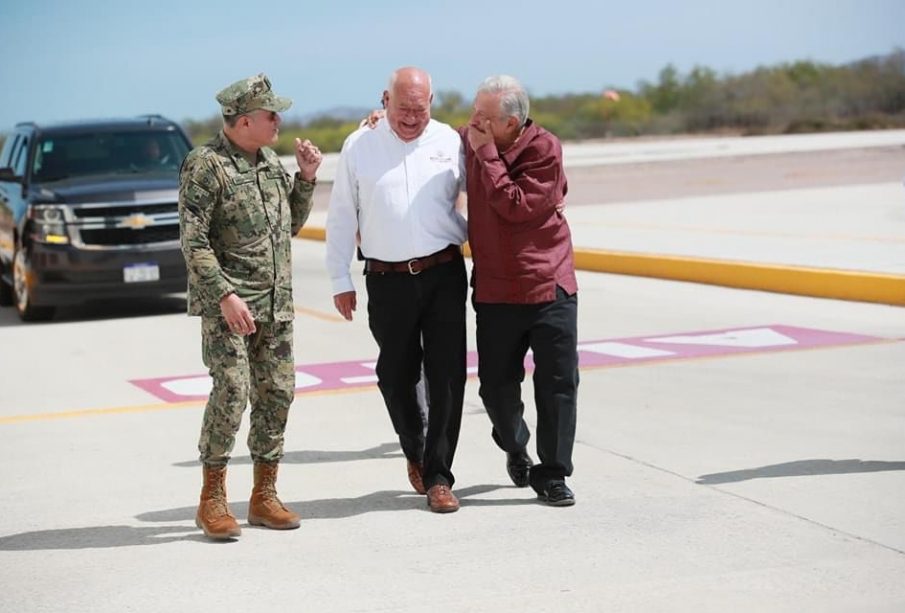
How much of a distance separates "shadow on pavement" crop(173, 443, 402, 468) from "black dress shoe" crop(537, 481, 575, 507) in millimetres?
1474

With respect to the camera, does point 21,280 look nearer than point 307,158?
No

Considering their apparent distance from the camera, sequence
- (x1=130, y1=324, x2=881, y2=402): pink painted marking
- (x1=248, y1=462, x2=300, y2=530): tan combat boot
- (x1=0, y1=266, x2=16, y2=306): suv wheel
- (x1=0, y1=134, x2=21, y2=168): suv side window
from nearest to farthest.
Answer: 1. (x1=248, y1=462, x2=300, y2=530): tan combat boot
2. (x1=130, y1=324, x2=881, y2=402): pink painted marking
3. (x1=0, y1=266, x2=16, y2=306): suv wheel
4. (x1=0, y1=134, x2=21, y2=168): suv side window

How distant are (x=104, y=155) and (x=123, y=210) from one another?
49.1 inches

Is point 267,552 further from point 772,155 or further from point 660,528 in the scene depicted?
point 772,155

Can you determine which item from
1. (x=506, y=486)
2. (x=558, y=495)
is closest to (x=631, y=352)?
(x=506, y=486)

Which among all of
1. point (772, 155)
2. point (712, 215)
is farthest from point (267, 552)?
point (772, 155)

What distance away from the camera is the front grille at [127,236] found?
51.2 ft

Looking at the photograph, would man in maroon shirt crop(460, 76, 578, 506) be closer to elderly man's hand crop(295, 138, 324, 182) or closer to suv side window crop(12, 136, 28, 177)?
elderly man's hand crop(295, 138, 324, 182)

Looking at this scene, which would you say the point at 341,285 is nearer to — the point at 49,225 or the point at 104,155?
the point at 49,225

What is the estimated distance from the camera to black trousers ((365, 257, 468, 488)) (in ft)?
24.2

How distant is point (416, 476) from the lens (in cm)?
776

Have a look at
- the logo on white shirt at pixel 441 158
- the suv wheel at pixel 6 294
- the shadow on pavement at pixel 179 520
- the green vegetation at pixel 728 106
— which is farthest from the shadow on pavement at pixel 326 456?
the green vegetation at pixel 728 106

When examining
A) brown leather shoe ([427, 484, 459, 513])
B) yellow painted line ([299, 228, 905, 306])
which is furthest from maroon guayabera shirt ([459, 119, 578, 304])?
yellow painted line ([299, 228, 905, 306])

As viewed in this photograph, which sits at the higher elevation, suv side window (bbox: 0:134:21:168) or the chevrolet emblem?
suv side window (bbox: 0:134:21:168)
